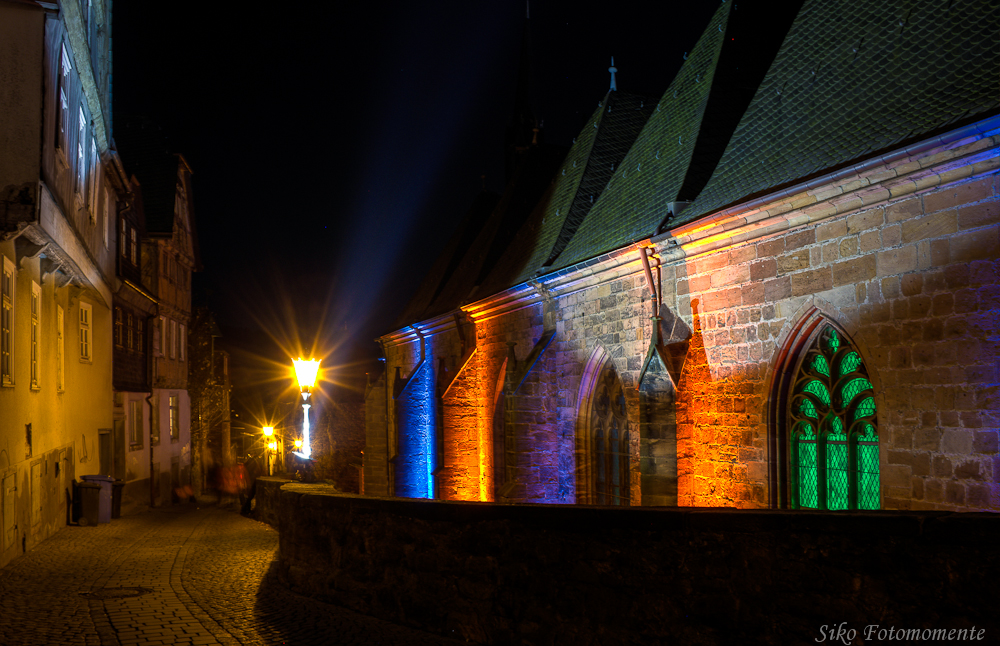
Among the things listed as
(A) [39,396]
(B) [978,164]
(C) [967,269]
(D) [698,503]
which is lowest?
(D) [698,503]

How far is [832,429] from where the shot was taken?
29.1 feet

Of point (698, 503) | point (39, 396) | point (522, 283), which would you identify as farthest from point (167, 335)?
point (698, 503)

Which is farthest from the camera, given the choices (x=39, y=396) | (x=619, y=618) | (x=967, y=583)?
(x=39, y=396)

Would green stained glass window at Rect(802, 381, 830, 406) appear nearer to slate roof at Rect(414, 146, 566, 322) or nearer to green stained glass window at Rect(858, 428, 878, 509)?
green stained glass window at Rect(858, 428, 878, 509)

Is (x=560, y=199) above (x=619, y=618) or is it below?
above

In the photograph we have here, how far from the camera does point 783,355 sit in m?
9.22

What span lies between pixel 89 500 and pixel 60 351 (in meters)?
2.91

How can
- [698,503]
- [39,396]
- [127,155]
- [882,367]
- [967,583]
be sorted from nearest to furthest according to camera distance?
[967,583]
[882,367]
[698,503]
[39,396]
[127,155]

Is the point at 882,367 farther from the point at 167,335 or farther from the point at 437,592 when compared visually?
the point at 167,335

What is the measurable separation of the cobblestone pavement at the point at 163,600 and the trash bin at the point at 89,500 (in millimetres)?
1688

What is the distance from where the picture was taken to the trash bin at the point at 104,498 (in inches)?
622

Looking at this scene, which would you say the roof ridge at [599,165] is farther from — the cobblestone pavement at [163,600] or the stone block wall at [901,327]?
the cobblestone pavement at [163,600]

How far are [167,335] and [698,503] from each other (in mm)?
22978

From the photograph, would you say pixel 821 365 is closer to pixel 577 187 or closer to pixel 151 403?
pixel 577 187
